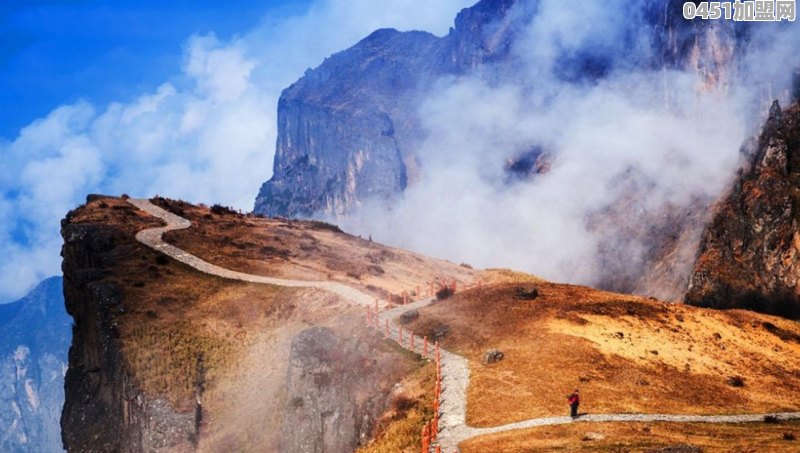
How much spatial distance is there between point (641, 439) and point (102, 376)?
49.5 meters

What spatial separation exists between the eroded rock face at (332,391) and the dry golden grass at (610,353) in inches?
215

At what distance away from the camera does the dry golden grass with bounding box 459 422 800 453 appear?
22.8 m

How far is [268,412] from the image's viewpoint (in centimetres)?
4412

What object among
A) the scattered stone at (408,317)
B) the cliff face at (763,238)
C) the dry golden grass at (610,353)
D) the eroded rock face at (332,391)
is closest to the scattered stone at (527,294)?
the dry golden grass at (610,353)

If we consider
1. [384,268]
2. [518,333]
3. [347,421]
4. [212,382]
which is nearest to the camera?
[347,421]

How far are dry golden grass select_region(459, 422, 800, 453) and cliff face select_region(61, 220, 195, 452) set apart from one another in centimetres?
2914

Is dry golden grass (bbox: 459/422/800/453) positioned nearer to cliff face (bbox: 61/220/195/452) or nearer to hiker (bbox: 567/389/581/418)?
hiker (bbox: 567/389/581/418)

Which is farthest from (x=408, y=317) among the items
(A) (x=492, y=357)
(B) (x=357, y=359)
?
(A) (x=492, y=357)

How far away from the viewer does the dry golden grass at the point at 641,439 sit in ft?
74.7

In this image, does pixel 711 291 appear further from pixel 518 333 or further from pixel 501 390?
pixel 501 390

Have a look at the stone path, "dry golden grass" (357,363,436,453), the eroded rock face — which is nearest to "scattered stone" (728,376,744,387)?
the stone path

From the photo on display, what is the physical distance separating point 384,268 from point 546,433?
5201 cm

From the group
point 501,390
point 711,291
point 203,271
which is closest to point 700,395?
point 501,390

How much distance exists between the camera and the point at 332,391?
3828cm
